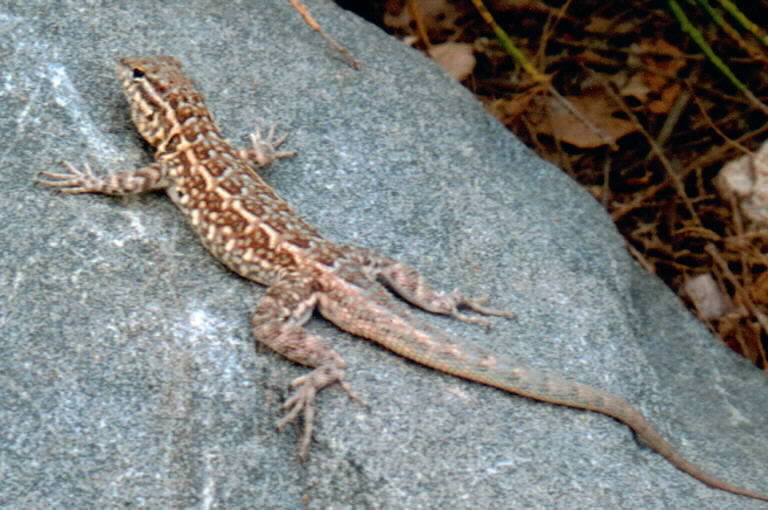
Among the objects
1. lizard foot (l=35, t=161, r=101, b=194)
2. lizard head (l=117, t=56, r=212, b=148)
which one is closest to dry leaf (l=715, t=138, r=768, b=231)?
lizard head (l=117, t=56, r=212, b=148)

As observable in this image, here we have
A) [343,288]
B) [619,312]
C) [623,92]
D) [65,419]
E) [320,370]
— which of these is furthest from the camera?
[623,92]

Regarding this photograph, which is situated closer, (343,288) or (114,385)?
(114,385)

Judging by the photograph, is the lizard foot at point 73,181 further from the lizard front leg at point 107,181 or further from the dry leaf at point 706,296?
the dry leaf at point 706,296

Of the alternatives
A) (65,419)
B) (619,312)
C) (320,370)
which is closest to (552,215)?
(619,312)

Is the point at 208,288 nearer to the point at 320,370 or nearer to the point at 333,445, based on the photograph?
the point at 320,370

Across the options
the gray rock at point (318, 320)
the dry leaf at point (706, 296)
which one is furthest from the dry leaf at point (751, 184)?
the gray rock at point (318, 320)

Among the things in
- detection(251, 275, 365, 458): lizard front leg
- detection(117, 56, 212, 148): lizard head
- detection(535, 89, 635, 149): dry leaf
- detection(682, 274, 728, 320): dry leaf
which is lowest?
detection(682, 274, 728, 320): dry leaf

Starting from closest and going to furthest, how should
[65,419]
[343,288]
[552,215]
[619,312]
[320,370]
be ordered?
[65,419] → [320,370] → [343,288] → [619,312] → [552,215]

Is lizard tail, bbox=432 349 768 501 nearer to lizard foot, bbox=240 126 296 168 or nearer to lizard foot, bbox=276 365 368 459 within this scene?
lizard foot, bbox=276 365 368 459
